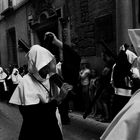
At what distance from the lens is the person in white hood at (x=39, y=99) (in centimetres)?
300

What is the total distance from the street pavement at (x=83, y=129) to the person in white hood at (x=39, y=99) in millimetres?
3008

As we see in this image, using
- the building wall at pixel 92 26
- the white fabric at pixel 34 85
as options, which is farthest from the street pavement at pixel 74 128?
the white fabric at pixel 34 85

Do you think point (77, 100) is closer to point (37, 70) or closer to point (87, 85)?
point (87, 85)

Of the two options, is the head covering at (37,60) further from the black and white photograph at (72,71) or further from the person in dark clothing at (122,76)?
the person in dark clothing at (122,76)

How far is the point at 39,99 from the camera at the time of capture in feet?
10.1

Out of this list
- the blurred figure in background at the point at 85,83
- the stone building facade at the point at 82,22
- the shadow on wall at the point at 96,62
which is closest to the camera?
the stone building facade at the point at 82,22

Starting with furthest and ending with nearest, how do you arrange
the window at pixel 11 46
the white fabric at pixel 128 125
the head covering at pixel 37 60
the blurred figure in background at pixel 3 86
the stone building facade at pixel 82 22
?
the window at pixel 11 46 → the blurred figure in background at pixel 3 86 → the stone building facade at pixel 82 22 → the head covering at pixel 37 60 → the white fabric at pixel 128 125

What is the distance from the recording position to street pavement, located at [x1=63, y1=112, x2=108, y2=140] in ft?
20.2

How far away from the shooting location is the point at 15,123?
7977 millimetres

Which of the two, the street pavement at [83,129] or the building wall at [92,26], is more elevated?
the building wall at [92,26]

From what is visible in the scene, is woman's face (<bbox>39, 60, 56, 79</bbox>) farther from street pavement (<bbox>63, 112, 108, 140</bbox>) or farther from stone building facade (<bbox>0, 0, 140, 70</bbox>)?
street pavement (<bbox>63, 112, 108, 140</bbox>)

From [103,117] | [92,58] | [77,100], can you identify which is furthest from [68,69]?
[92,58]

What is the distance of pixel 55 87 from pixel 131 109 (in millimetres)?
2005

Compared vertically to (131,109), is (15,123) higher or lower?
lower
